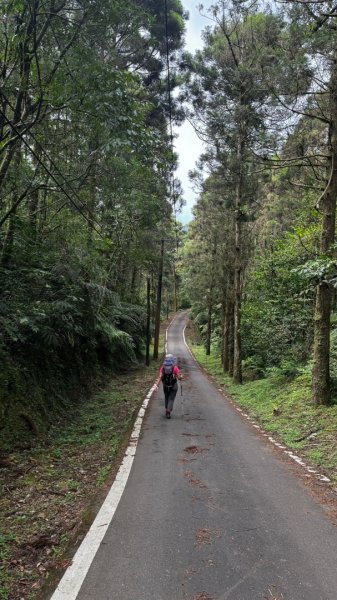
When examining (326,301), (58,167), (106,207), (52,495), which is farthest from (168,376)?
(106,207)

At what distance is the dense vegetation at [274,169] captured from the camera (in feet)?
30.8

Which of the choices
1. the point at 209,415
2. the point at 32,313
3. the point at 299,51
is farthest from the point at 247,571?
the point at 299,51

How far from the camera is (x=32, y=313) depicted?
821cm

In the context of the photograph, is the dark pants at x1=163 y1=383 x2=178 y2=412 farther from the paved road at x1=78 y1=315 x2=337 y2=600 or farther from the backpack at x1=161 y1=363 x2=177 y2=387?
the paved road at x1=78 y1=315 x2=337 y2=600

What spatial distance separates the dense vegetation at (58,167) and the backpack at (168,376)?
8.36 ft

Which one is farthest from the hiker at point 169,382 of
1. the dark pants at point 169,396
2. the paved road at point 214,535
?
the paved road at point 214,535

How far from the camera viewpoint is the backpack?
1073 centimetres

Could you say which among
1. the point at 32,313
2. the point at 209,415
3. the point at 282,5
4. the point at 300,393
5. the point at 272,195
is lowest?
the point at 209,415

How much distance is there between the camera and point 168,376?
1081 centimetres

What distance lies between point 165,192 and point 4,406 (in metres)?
15.2

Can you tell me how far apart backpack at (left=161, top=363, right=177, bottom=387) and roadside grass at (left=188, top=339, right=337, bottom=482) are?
99.1 inches

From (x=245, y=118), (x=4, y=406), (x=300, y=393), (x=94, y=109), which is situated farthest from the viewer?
(x=245, y=118)

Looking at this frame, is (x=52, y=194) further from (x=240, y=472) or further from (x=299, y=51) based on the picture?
(x=240, y=472)

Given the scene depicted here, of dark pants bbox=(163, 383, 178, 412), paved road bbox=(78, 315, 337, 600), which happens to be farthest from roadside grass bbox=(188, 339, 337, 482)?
dark pants bbox=(163, 383, 178, 412)
